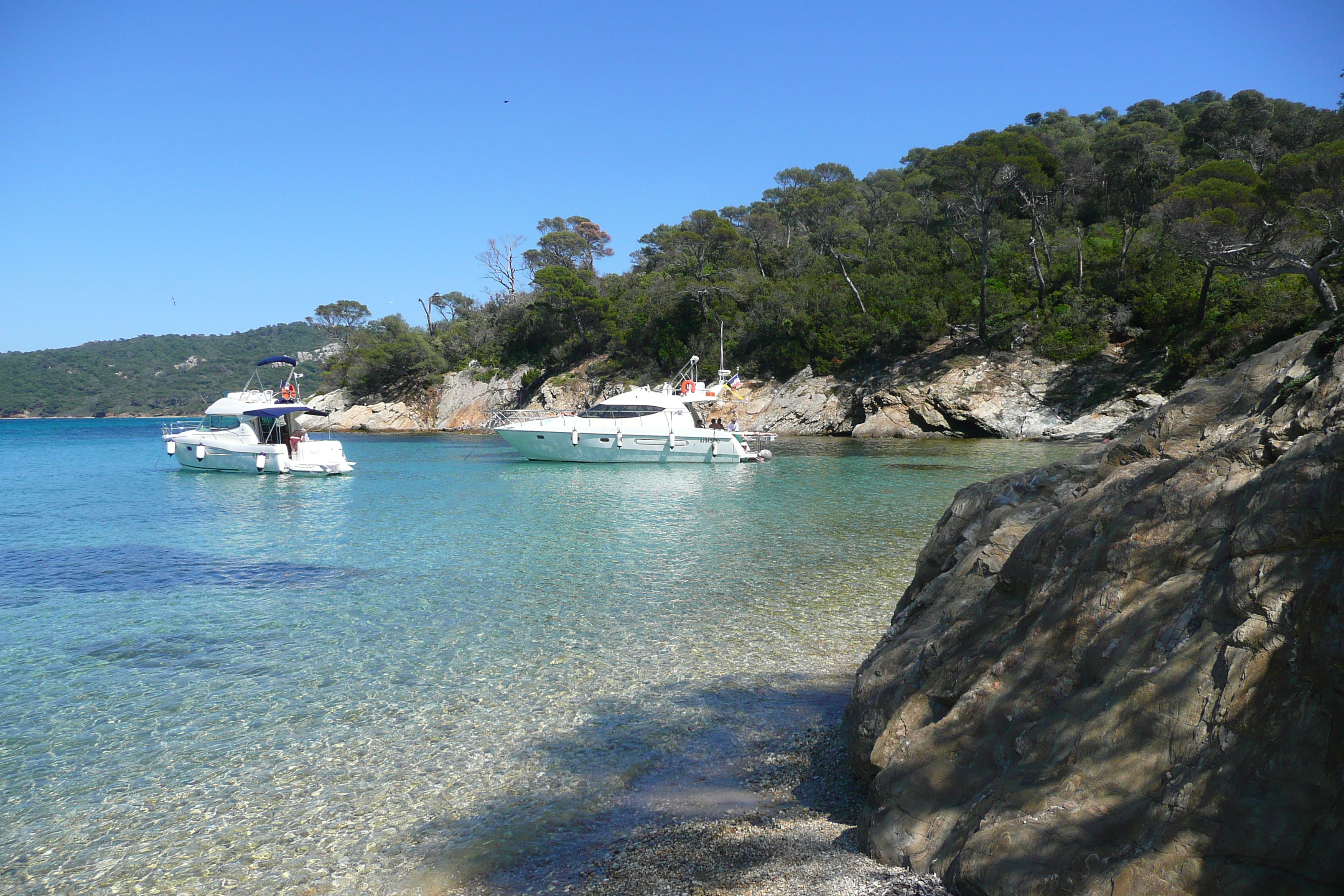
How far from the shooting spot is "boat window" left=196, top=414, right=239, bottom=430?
84.5 feet

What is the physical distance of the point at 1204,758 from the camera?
221 cm

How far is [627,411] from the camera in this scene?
27.0 m

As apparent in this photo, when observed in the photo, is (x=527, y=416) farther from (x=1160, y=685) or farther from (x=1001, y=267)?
(x=1160, y=685)

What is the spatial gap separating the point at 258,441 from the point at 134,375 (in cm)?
11435

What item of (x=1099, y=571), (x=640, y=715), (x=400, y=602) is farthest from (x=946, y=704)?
(x=400, y=602)

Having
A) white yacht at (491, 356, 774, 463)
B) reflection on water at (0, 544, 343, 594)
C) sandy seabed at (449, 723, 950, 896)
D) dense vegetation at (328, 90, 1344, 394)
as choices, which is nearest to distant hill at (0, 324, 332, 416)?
dense vegetation at (328, 90, 1344, 394)

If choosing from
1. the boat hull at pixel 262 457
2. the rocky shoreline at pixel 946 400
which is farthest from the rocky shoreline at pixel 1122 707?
the rocky shoreline at pixel 946 400

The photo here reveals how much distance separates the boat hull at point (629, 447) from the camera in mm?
26297

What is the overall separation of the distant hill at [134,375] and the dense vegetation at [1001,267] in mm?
49443

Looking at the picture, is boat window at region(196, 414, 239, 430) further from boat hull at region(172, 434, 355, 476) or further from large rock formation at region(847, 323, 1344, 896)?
large rock formation at region(847, 323, 1344, 896)

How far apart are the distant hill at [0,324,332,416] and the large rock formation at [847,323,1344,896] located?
97.0m

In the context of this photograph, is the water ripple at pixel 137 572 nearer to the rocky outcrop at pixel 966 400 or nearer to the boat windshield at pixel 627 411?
the boat windshield at pixel 627 411

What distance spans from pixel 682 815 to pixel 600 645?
10.2 ft

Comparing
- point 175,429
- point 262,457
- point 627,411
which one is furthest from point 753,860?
point 175,429
